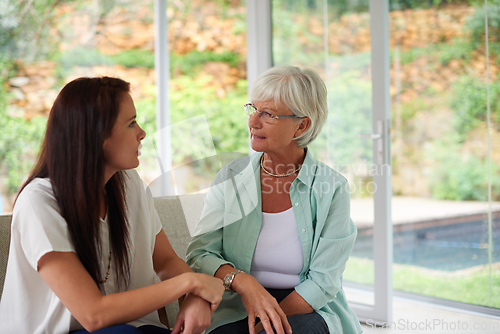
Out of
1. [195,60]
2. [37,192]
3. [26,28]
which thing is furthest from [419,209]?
[26,28]

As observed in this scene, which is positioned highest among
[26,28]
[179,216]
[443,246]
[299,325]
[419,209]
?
[26,28]

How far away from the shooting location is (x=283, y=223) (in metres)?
1.52

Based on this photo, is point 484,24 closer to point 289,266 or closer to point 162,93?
point 289,266

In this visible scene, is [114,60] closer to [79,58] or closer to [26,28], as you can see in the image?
[79,58]

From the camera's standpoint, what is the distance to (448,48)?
3080 millimetres

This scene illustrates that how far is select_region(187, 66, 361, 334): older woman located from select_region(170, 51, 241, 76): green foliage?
132 inches

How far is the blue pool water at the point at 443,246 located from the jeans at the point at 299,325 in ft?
5.05

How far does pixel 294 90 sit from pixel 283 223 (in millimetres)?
408

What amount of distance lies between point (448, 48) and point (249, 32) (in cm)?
127

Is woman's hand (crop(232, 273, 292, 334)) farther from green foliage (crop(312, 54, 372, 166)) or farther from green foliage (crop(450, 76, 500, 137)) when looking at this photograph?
green foliage (crop(450, 76, 500, 137))

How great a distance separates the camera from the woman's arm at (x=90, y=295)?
107cm

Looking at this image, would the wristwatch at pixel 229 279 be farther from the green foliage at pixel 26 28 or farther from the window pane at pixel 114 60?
the green foliage at pixel 26 28

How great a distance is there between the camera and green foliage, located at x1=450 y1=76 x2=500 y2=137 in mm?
2758

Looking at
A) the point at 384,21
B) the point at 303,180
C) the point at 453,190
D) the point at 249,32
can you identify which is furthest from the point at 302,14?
the point at 303,180
